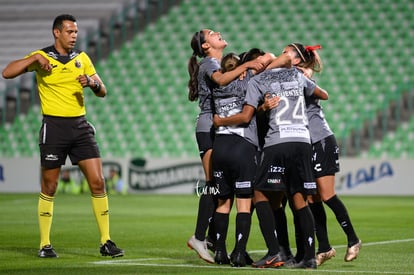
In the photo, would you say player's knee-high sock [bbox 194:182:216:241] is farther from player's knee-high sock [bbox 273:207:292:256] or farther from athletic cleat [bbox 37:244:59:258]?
athletic cleat [bbox 37:244:59:258]

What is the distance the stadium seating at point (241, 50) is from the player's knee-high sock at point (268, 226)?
1659 centimetres

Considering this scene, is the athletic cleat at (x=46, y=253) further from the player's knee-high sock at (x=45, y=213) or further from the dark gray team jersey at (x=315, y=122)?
the dark gray team jersey at (x=315, y=122)

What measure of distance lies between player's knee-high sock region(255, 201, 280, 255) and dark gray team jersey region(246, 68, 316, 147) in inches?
21.3

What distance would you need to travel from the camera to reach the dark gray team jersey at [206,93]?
8867 mm

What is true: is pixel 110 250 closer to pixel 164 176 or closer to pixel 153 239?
pixel 153 239

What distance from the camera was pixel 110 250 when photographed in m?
9.12

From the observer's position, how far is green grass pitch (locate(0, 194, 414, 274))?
8.12 m

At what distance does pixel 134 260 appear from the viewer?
8.81 metres

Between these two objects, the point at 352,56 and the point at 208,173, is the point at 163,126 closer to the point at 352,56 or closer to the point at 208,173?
the point at 352,56

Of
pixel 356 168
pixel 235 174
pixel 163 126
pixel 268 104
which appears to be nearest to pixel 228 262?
pixel 235 174

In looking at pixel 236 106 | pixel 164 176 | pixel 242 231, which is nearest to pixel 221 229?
pixel 242 231

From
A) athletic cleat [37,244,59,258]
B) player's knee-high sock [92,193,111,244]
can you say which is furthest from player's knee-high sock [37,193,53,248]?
player's knee-high sock [92,193,111,244]

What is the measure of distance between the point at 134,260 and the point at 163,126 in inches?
707

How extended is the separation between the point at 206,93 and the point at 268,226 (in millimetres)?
1494
